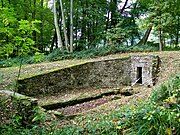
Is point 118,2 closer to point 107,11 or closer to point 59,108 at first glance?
point 107,11

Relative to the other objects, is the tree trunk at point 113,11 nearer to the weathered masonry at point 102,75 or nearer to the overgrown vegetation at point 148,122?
the weathered masonry at point 102,75

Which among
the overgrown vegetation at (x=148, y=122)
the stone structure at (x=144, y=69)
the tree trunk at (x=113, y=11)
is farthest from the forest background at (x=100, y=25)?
the overgrown vegetation at (x=148, y=122)

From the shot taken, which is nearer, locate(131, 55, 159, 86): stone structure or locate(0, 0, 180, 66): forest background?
locate(131, 55, 159, 86): stone structure

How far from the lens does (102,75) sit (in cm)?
1038

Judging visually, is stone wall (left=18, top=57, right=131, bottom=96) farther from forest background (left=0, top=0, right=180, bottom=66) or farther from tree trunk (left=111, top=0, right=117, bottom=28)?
tree trunk (left=111, top=0, right=117, bottom=28)

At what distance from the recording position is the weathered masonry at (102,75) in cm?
898

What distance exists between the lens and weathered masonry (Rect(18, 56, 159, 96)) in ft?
29.5

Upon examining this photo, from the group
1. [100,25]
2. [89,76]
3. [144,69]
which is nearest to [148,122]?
[144,69]

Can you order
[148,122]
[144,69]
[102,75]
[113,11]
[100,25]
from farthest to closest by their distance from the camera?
[100,25]
[113,11]
[102,75]
[144,69]
[148,122]

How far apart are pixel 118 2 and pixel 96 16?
2.33m

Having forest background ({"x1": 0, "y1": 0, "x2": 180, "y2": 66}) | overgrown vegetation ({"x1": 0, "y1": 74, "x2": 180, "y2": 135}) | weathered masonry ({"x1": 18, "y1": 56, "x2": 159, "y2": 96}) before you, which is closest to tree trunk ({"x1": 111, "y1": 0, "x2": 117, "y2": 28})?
forest background ({"x1": 0, "y1": 0, "x2": 180, "y2": 66})

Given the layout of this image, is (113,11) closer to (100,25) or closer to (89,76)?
(100,25)

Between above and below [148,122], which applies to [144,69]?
above

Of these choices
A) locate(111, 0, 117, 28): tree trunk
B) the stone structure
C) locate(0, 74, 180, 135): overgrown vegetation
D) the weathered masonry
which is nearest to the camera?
locate(0, 74, 180, 135): overgrown vegetation
